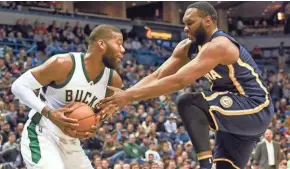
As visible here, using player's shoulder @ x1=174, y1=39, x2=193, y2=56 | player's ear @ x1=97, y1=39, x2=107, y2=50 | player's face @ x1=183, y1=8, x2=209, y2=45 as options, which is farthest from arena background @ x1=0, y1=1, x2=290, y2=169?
player's face @ x1=183, y1=8, x2=209, y2=45

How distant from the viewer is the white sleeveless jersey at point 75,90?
5.02 m

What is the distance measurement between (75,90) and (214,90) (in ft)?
3.91

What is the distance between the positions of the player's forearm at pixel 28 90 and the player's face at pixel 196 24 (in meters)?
1.37

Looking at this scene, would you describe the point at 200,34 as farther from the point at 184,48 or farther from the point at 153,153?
the point at 153,153

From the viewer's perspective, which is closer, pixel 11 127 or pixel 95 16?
pixel 11 127

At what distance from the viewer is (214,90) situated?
184 inches

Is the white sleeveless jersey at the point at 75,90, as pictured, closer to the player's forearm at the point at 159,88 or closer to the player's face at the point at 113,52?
the player's face at the point at 113,52

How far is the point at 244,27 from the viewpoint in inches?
1240

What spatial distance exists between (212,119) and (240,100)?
26 cm

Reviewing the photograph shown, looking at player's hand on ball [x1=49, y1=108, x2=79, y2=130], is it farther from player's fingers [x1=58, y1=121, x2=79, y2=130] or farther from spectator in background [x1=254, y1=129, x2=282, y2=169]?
spectator in background [x1=254, y1=129, x2=282, y2=169]

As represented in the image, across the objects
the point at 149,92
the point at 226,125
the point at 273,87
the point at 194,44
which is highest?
the point at 194,44

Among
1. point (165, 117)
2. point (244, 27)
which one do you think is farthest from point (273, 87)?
point (244, 27)

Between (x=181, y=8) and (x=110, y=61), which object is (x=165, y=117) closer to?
(x=110, y=61)

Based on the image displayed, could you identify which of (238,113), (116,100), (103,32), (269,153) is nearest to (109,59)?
(103,32)
